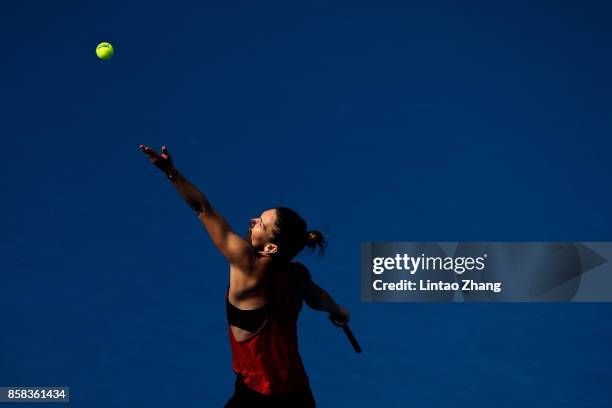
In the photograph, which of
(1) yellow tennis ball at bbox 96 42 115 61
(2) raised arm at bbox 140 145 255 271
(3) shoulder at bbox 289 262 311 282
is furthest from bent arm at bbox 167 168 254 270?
(1) yellow tennis ball at bbox 96 42 115 61

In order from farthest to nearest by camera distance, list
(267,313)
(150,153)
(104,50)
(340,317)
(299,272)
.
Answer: (104,50) → (340,317) → (299,272) → (267,313) → (150,153)

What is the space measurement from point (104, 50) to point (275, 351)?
2.69m

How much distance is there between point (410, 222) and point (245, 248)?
256 cm

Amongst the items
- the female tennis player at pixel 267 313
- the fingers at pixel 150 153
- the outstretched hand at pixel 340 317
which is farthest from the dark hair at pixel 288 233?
the fingers at pixel 150 153

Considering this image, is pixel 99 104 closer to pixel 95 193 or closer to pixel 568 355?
pixel 95 193

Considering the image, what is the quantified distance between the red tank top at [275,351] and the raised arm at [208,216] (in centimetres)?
19

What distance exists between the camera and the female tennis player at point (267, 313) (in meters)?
2.61

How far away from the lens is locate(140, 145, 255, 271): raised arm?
2.44 m

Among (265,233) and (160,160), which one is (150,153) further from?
(265,233)

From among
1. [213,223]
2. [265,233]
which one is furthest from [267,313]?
[213,223]

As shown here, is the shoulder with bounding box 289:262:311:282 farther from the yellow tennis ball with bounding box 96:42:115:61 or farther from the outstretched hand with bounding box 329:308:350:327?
the yellow tennis ball with bounding box 96:42:115:61

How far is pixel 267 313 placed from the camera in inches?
104

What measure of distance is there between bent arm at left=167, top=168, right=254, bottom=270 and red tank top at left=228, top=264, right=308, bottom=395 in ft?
0.64

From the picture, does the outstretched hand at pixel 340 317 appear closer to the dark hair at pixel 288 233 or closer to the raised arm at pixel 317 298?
the raised arm at pixel 317 298
